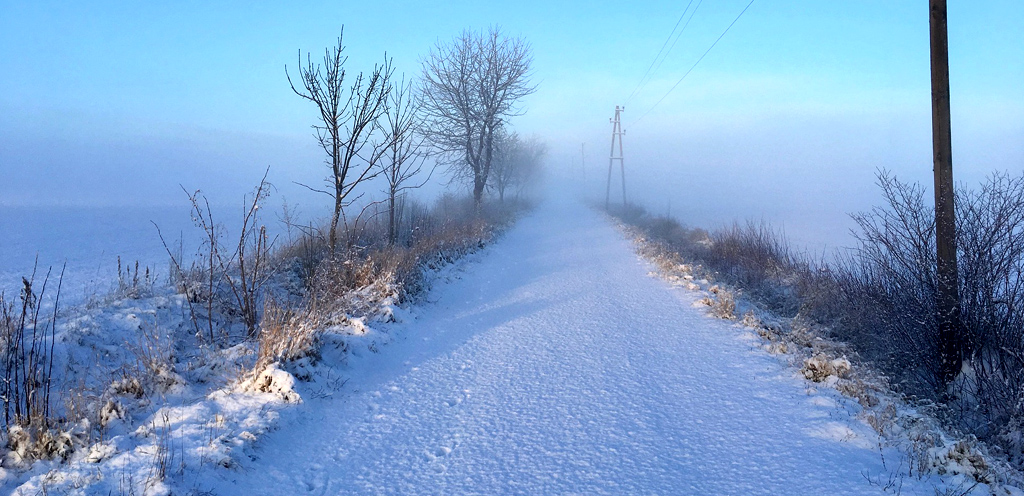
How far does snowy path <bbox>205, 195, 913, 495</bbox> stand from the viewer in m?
3.23

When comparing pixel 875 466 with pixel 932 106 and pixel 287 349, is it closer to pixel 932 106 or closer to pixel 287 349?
pixel 932 106

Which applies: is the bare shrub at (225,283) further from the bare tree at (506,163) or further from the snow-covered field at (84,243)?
the bare tree at (506,163)

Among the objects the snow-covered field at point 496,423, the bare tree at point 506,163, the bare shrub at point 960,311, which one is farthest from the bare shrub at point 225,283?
the bare tree at point 506,163

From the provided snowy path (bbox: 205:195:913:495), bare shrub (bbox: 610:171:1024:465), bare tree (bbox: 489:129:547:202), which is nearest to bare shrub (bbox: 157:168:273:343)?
snowy path (bbox: 205:195:913:495)

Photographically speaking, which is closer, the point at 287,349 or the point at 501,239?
the point at 287,349

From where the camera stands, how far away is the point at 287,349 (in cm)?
480

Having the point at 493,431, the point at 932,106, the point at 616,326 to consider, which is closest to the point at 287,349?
the point at 493,431

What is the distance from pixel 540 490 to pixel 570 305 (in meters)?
5.17

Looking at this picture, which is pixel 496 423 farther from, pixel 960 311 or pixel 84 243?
pixel 84 243

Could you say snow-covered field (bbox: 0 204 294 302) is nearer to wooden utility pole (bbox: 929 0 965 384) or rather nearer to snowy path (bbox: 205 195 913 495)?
A: snowy path (bbox: 205 195 913 495)

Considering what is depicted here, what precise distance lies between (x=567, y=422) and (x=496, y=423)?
52cm

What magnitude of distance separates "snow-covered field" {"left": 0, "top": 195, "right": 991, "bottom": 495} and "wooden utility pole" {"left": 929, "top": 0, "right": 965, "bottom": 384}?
114 centimetres

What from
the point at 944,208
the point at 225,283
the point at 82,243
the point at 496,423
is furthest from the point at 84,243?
the point at 944,208

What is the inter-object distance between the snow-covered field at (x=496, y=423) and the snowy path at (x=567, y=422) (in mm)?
15
